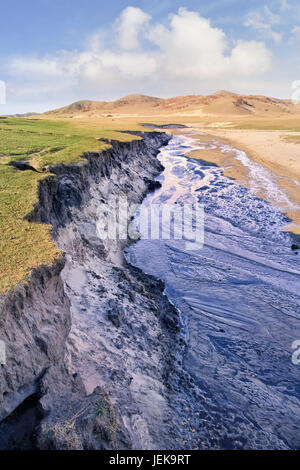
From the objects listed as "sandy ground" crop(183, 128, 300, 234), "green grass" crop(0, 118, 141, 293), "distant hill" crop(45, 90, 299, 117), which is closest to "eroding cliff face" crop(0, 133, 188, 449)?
"green grass" crop(0, 118, 141, 293)

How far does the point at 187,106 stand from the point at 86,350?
152331mm

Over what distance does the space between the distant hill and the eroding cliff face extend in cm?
11929

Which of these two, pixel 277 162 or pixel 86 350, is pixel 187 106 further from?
pixel 86 350

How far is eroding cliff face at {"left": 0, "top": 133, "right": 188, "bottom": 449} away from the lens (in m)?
4.45

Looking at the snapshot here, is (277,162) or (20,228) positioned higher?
(277,162)

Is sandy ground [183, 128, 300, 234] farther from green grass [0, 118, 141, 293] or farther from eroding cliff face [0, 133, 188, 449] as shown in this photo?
green grass [0, 118, 141, 293]

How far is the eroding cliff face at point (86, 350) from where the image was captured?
14.6 ft

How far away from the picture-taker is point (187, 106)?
141 metres

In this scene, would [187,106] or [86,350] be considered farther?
[187,106]

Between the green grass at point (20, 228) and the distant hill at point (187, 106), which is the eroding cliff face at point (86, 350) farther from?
the distant hill at point (187, 106)

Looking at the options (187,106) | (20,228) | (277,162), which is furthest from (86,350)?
(187,106)
